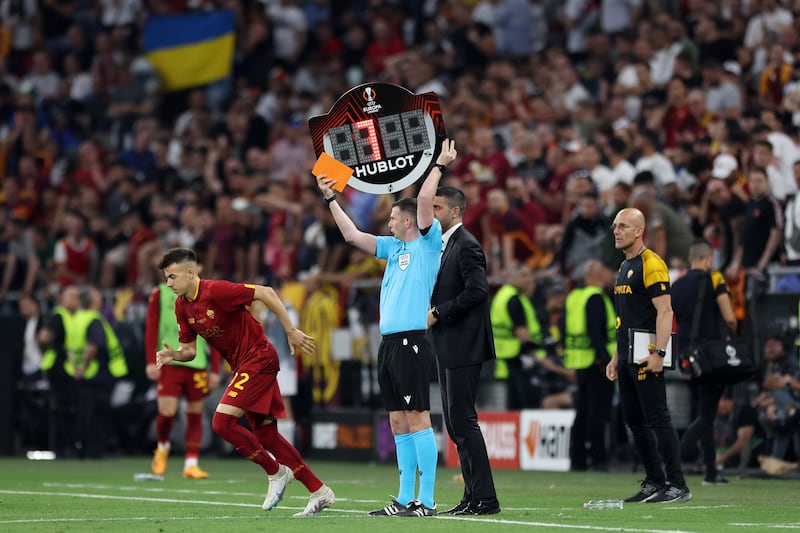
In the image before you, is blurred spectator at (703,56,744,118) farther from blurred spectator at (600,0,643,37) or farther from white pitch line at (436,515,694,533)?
white pitch line at (436,515,694,533)

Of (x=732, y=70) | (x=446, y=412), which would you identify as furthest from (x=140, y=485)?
(x=732, y=70)

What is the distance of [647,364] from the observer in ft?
40.3

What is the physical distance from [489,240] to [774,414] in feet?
18.6

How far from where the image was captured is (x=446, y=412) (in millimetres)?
11414

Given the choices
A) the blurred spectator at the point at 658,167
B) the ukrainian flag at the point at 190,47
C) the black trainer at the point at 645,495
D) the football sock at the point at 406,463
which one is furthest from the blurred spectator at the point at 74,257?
the football sock at the point at 406,463

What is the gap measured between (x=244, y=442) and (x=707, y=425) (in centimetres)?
567

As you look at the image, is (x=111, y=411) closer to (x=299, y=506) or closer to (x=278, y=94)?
(x=278, y=94)

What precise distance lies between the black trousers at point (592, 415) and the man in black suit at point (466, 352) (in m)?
6.47

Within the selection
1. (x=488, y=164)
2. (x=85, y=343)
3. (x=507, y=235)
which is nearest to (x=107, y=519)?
(x=507, y=235)

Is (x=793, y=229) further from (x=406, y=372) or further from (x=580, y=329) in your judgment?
(x=406, y=372)

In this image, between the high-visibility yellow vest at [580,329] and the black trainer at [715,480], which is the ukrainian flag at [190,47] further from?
the black trainer at [715,480]

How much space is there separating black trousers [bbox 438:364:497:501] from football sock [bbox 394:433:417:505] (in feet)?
1.15

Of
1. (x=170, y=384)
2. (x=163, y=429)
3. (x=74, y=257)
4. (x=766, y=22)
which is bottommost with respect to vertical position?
(x=163, y=429)

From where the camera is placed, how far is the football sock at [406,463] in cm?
1123
